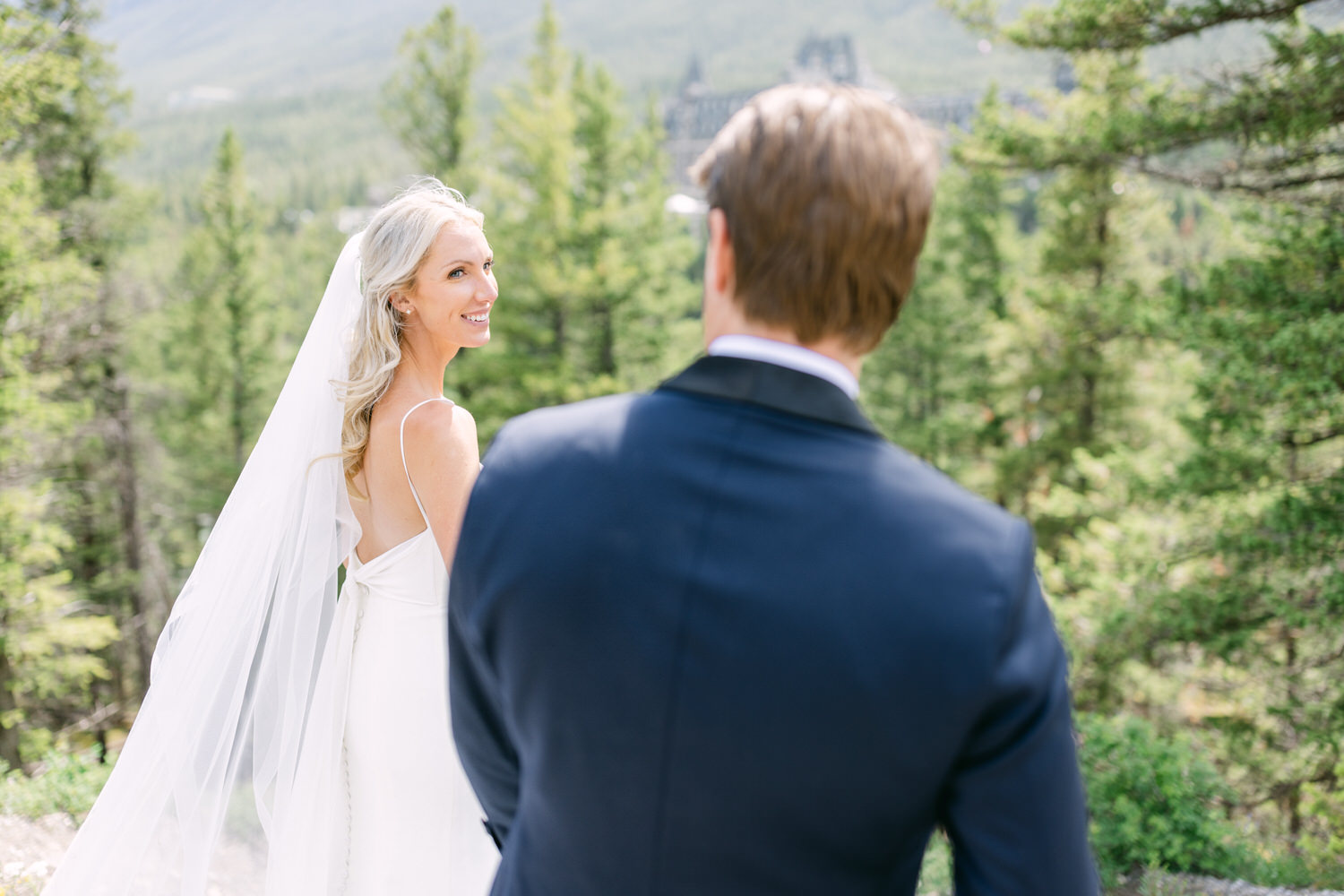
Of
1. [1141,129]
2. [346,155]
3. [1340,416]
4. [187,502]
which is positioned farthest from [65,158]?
[346,155]

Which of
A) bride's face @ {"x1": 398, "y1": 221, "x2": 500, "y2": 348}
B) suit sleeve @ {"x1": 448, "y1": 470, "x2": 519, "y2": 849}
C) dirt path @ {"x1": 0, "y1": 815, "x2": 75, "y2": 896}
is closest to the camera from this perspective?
suit sleeve @ {"x1": 448, "y1": 470, "x2": 519, "y2": 849}

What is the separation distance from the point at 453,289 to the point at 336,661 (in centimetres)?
129

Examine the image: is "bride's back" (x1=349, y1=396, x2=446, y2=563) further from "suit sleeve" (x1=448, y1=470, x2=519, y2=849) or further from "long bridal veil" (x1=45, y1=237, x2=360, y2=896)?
"suit sleeve" (x1=448, y1=470, x2=519, y2=849)

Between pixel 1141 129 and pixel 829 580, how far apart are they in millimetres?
8260

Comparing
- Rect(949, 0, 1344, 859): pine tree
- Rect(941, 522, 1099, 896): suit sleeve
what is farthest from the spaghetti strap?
Rect(949, 0, 1344, 859): pine tree

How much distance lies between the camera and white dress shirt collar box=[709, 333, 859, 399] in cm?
108

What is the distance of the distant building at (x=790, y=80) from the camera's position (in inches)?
4449

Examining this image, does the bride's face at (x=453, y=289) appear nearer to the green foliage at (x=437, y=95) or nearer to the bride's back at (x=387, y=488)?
the bride's back at (x=387, y=488)

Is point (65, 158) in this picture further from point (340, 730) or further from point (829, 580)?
point (829, 580)

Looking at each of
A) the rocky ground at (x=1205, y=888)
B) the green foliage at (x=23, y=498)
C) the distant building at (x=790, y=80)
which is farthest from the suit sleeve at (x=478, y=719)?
the distant building at (x=790, y=80)

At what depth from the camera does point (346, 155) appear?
15188 centimetres

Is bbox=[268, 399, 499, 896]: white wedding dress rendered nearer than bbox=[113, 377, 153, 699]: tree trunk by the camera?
Yes

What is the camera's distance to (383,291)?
112 inches

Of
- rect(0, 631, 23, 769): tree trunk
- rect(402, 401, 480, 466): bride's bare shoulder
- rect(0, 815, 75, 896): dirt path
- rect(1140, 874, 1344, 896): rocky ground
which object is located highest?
rect(402, 401, 480, 466): bride's bare shoulder
